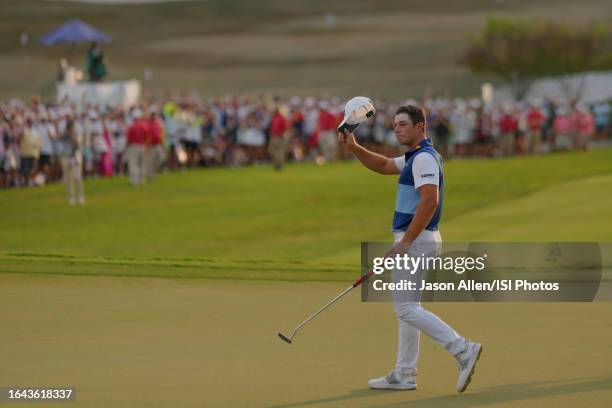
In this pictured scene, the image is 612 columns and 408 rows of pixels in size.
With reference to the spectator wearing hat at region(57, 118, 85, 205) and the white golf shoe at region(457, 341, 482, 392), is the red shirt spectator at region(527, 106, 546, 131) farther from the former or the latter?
the white golf shoe at region(457, 341, 482, 392)

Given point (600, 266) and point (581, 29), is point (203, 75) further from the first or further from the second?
point (600, 266)

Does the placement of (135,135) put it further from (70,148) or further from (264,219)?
(264,219)

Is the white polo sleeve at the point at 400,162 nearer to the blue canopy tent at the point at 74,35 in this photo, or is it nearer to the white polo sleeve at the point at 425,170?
the white polo sleeve at the point at 425,170

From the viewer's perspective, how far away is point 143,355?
11.3m

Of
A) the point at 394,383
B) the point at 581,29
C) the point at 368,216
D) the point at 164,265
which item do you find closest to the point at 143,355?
the point at 394,383

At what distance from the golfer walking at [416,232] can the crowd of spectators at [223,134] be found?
20614mm

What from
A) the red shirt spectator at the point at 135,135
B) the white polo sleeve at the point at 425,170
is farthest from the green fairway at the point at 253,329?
the red shirt spectator at the point at 135,135

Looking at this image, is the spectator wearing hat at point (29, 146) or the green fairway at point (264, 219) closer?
the green fairway at point (264, 219)

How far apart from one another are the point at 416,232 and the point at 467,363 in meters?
0.98

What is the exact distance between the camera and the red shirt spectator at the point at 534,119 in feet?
167

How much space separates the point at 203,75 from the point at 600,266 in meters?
104

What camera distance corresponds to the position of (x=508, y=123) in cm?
5125

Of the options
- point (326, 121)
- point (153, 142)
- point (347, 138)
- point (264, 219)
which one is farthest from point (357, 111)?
point (326, 121)

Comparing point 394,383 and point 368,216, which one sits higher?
point 394,383
